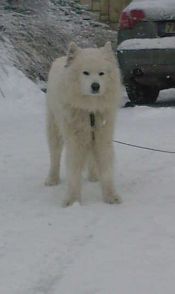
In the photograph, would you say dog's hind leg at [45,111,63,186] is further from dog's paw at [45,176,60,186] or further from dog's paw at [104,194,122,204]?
dog's paw at [104,194,122,204]

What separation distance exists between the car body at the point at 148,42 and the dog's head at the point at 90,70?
4558 millimetres

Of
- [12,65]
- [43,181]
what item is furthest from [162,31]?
[43,181]

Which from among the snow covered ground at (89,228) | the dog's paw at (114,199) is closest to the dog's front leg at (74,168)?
the snow covered ground at (89,228)

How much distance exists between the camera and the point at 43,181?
22.6ft

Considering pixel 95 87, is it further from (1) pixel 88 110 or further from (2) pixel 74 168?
(2) pixel 74 168

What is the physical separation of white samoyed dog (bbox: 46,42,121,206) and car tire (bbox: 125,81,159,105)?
197 inches

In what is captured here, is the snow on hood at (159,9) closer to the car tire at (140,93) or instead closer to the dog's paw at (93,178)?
the car tire at (140,93)

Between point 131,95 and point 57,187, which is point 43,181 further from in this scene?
point 131,95

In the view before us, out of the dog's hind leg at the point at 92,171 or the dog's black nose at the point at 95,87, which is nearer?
the dog's black nose at the point at 95,87

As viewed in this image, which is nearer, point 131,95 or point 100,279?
point 100,279

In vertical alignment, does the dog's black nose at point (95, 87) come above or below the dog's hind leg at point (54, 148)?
above

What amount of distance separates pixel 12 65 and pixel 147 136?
4.34m

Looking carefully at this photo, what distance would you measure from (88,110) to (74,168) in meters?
0.49

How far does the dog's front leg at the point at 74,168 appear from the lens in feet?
19.5
